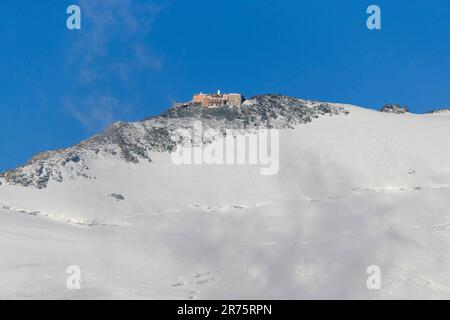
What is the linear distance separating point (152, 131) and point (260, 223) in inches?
1512

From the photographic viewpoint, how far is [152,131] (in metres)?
158

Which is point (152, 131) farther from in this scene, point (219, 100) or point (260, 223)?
point (260, 223)

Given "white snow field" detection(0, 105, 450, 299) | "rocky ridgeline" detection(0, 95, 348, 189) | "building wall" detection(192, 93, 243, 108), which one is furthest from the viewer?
"building wall" detection(192, 93, 243, 108)

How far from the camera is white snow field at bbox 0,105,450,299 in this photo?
97000 millimetres

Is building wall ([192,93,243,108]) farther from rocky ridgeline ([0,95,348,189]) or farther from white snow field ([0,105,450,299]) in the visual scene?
white snow field ([0,105,450,299])

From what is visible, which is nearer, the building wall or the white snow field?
the white snow field

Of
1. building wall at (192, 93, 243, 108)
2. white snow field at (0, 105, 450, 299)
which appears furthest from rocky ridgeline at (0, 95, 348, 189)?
white snow field at (0, 105, 450, 299)

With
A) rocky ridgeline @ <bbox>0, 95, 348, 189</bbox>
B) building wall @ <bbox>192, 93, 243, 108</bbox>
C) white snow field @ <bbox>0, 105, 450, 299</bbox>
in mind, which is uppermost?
building wall @ <bbox>192, 93, 243, 108</bbox>

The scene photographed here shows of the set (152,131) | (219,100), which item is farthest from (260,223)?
(219,100)

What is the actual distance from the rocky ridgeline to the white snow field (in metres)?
2.24

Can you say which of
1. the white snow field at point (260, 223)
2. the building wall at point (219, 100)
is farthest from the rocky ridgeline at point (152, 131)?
the white snow field at point (260, 223)

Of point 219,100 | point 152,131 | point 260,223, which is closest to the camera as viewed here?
point 260,223

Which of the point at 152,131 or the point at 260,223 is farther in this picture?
the point at 152,131
